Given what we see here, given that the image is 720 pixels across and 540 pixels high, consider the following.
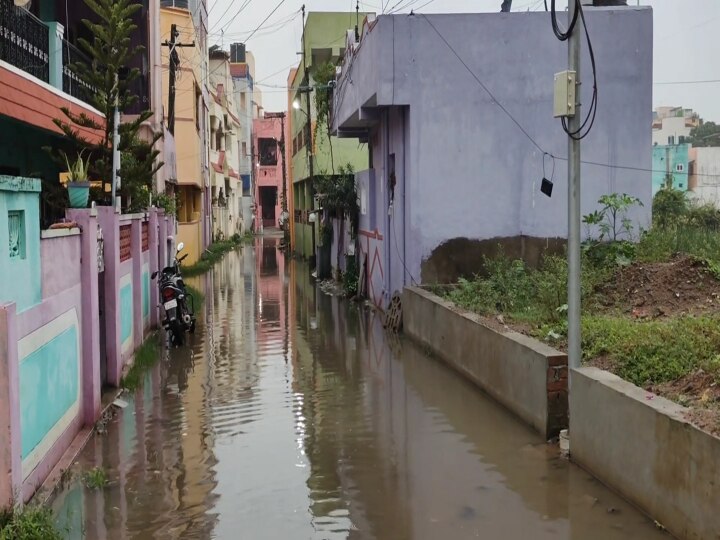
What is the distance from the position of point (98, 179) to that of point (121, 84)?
1.64 metres

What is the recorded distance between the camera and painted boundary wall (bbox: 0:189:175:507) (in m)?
5.21

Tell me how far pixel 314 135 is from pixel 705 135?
29.9 meters

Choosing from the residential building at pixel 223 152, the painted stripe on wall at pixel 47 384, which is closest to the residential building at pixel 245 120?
the residential building at pixel 223 152

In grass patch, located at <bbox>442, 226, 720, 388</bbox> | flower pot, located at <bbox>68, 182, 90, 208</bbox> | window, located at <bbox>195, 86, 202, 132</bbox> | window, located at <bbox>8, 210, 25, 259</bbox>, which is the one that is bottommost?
grass patch, located at <bbox>442, 226, 720, 388</bbox>

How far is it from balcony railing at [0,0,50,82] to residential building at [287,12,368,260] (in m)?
12.9

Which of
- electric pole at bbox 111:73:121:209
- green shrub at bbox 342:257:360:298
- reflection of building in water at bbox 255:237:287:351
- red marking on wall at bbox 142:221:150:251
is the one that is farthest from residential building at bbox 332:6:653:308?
green shrub at bbox 342:257:360:298

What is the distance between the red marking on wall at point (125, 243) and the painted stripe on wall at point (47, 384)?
319 cm

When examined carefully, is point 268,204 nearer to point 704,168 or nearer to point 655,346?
point 704,168

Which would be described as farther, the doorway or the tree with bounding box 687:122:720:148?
the doorway

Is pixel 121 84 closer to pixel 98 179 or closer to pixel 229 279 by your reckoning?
pixel 98 179

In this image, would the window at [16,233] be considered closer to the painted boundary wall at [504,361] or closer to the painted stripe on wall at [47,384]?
the painted stripe on wall at [47,384]

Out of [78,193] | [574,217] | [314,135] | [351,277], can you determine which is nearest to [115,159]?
[78,193]

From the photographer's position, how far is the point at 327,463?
7.13 meters

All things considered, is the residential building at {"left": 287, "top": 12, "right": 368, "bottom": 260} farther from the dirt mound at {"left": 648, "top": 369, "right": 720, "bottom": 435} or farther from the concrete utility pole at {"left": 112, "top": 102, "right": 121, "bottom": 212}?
the dirt mound at {"left": 648, "top": 369, "right": 720, "bottom": 435}
